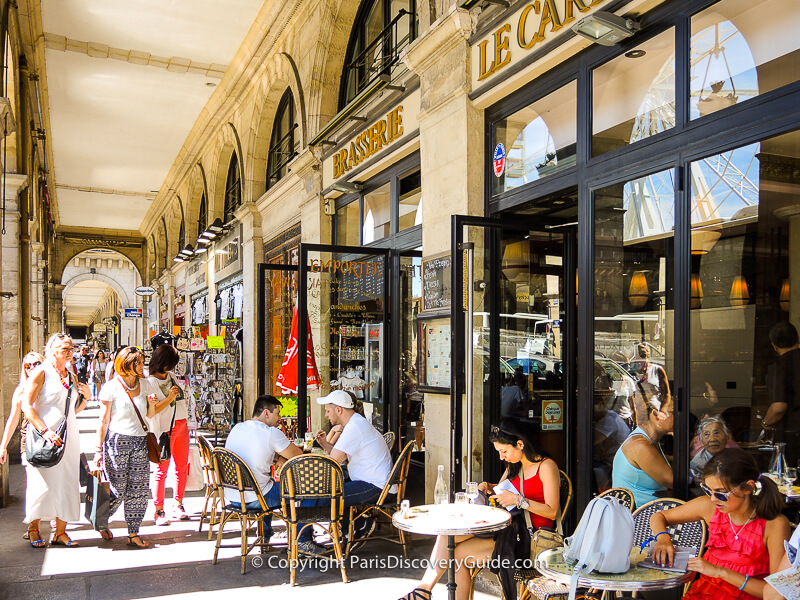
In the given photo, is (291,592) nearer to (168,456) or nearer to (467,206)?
(168,456)

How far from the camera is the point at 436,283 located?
588 centimetres

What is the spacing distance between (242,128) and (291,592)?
10.1 metres

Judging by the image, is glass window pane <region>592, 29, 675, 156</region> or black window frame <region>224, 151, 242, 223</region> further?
black window frame <region>224, 151, 242, 223</region>

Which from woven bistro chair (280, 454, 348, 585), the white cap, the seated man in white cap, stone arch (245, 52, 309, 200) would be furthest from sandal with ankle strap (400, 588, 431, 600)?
stone arch (245, 52, 309, 200)

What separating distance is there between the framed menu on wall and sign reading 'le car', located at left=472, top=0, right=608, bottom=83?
2006mm

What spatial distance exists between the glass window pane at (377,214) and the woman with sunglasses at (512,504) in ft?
13.0

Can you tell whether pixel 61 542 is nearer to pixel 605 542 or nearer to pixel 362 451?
pixel 362 451

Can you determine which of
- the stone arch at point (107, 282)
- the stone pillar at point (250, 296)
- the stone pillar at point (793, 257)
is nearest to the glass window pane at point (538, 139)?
the stone pillar at point (793, 257)

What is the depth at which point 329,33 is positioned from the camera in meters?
8.55

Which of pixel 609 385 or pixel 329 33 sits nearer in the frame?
pixel 609 385

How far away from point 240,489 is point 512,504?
215cm

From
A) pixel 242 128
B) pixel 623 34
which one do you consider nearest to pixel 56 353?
pixel 623 34

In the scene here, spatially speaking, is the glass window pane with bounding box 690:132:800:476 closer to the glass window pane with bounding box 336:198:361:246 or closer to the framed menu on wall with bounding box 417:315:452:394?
the framed menu on wall with bounding box 417:315:452:394

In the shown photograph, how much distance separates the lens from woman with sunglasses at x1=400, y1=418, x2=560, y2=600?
3734mm
